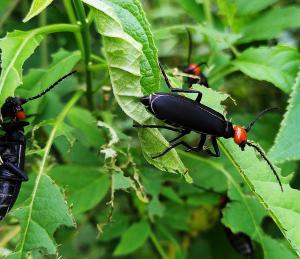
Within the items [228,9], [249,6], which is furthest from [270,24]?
[228,9]

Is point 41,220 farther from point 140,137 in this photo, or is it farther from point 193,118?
point 193,118

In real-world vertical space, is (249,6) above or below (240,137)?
above

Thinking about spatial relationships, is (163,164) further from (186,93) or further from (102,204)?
(102,204)

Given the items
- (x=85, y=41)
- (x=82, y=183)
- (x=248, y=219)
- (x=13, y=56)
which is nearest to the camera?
(x=13, y=56)

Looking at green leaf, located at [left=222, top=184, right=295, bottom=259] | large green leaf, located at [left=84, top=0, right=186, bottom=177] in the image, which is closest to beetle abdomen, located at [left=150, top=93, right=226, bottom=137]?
large green leaf, located at [left=84, top=0, right=186, bottom=177]

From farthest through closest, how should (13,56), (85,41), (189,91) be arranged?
(85,41) < (189,91) < (13,56)

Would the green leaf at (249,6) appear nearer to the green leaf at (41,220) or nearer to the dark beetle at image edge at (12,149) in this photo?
the dark beetle at image edge at (12,149)

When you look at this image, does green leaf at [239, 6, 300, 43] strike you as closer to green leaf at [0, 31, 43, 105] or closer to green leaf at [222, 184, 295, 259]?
green leaf at [222, 184, 295, 259]

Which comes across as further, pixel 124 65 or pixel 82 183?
pixel 82 183
